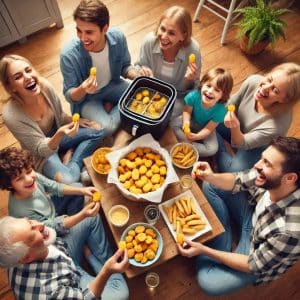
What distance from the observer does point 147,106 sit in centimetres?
207

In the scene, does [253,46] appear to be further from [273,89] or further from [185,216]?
[185,216]

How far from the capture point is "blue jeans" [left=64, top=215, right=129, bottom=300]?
1.90 metres

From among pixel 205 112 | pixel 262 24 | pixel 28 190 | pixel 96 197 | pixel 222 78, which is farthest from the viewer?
pixel 262 24

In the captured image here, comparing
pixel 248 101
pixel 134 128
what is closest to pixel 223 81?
pixel 248 101

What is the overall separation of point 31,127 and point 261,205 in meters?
1.43

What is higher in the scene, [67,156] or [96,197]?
[96,197]

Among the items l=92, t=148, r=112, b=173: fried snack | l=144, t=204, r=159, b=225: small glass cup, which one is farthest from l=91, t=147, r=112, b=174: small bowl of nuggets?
l=144, t=204, r=159, b=225: small glass cup

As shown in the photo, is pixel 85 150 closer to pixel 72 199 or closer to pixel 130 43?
pixel 72 199

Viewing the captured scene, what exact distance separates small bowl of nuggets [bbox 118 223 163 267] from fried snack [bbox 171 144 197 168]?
1.46 feet

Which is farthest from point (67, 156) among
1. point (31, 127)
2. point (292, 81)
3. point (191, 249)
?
point (292, 81)

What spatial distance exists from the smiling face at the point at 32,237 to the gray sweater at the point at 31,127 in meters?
0.63

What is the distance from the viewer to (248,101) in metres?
2.23

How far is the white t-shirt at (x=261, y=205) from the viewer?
183cm

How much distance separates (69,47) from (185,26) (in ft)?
2.50
